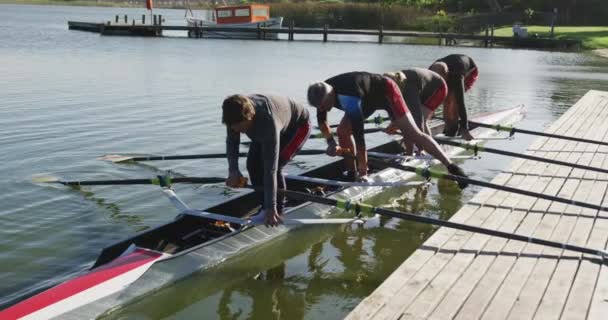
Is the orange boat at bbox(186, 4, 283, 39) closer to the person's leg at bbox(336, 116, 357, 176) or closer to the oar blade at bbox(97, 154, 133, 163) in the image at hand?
the oar blade at bbox(97, 154, 133, 163)

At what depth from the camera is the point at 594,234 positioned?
24.4ft

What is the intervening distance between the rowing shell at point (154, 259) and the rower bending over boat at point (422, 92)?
91.6 inches

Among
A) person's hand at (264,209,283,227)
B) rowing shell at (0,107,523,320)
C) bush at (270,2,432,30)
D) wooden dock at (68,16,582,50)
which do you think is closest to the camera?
rowing shell at (0,107,523,320)

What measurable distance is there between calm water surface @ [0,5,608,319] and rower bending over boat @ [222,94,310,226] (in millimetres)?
1000

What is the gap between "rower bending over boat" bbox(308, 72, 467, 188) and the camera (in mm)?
7691

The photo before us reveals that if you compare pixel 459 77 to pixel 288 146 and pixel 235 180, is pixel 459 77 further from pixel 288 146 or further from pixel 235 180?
pixel 235 180

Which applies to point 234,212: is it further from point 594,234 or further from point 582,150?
point 582,150

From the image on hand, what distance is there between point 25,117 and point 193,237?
9.94 metres

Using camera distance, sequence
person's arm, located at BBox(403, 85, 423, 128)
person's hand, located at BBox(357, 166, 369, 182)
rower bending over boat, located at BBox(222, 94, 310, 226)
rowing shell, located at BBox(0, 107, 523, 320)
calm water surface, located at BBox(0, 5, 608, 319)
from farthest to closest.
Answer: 1. person's arm, located at BBox(403, 85, 423, 128)
2. person's hand, located at BBox(357, 166, 369, 182)
3. calm water surface, located at BBox(0, 5, 608, 319)
4. rower bending over boat, located at BBox(222, 94, 310, 226)
5. rowing shell, located at BBox(0, 107, 523, 320)

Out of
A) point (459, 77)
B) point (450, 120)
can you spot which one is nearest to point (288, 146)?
point (459, 77)

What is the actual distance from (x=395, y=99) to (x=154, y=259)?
3942 mm

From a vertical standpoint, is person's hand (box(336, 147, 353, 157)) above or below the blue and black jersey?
below

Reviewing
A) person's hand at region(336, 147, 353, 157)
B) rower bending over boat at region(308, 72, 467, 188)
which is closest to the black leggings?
rower bending over boat at region(308, 72, 467, 188)

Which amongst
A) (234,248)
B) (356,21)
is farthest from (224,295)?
(356,21)
